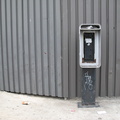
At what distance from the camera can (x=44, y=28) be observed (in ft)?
15.2

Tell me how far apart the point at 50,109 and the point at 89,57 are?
1.42 m

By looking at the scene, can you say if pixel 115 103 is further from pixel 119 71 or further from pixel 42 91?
pixel 42 91

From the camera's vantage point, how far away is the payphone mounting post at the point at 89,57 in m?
4.03

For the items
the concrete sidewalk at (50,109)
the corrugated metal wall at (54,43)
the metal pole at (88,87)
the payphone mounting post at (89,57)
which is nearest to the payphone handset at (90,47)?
the payphone mounting post at (89,57)

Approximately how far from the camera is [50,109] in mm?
4211

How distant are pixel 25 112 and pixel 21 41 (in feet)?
5.78

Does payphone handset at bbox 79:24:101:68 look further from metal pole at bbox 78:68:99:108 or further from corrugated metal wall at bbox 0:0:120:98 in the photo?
corrugated metal wall at bbox 0:0:120:98

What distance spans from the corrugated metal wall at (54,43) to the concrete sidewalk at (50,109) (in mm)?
193

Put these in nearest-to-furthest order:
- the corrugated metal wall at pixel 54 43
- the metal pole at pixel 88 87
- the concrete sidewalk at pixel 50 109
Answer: the concrete sidewalk at pixel 50 109, the metal pole at pixel 88 87, the corrugated metal wall at pixel 54 43

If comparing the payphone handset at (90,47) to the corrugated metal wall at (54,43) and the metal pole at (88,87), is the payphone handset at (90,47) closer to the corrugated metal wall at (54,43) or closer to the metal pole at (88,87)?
the metal pole at (88,87)

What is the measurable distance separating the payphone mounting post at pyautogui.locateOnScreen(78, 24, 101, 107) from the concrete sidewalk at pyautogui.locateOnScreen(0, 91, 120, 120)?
0.30 m

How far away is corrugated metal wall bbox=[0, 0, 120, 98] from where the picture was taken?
4531mm

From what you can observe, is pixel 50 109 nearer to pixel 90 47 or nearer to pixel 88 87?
pixel 88 87

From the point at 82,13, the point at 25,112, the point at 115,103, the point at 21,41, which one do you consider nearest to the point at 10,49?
the point at 21,41
